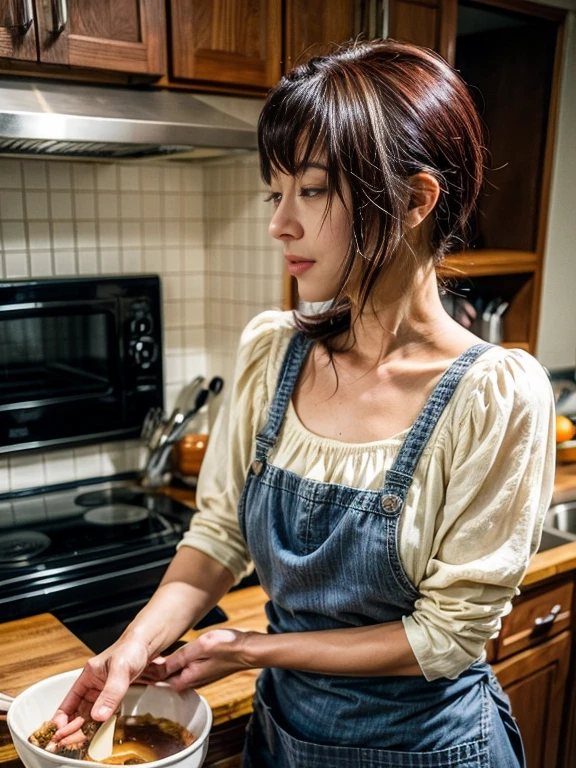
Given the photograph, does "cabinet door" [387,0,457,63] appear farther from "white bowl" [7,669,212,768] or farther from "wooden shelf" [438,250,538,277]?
"white bowl" [7,669,212,768]

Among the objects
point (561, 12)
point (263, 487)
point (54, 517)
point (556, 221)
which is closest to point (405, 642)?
point (263, 487)

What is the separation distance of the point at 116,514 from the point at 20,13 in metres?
0.98

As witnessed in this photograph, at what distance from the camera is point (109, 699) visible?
2.77 ft

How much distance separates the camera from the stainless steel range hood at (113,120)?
124cm

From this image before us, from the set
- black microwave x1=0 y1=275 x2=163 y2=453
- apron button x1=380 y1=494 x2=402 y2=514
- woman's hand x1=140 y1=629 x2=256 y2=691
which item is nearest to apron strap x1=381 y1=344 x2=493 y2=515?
apron button x1=380 y1=494 x2=402 y2=514

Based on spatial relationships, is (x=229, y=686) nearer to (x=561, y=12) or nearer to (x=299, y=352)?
(x=299, y=352)

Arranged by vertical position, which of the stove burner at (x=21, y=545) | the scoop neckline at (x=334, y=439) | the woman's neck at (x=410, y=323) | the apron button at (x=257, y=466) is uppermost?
the woman's neck at (x=410, y=323)

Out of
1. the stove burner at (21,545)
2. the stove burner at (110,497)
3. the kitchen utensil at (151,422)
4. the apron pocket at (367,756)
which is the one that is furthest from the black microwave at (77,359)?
the apron pocket at (367,756)

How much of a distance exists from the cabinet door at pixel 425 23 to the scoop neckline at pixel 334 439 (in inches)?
41.5

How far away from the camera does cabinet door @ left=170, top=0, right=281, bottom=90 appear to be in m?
1.46

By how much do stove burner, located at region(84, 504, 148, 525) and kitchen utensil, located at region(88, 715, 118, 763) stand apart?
78 centimetres

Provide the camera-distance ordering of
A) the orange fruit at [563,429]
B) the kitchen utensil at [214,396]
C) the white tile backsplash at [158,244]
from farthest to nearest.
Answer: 1. the orange fruit at [563,429]
2. the kitchen utensil at [214,396]
3. the white tile backsplash at [158,244]

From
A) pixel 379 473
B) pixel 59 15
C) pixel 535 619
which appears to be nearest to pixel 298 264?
pixel 379 473

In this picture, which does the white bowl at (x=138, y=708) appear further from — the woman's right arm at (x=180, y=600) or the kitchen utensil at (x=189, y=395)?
the kitchen utensil at (x=189, y=395)
